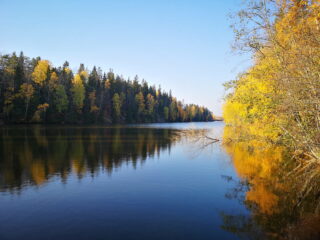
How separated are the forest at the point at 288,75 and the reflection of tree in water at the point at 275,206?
62.9 inches

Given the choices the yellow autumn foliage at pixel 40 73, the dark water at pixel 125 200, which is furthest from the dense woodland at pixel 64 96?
the dark water at pixel 125 200

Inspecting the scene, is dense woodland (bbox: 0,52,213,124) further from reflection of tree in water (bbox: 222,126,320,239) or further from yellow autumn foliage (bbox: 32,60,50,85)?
reflection of tree in water (bbox: 222,126,320,239)

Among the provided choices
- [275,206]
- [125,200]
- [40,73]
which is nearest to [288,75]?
[275,206]

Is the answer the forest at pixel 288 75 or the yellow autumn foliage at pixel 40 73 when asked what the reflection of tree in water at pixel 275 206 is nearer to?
the forest at pixel 288 75

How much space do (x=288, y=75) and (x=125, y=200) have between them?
9022 mm

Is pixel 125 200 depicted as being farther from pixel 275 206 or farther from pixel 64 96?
pixel 64 96

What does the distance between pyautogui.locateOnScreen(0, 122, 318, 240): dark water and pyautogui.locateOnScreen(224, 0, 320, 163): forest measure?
11.5 feet

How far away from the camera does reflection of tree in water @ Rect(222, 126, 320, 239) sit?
865 cm

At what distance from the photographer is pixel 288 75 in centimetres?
976

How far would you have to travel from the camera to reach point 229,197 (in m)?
12.5

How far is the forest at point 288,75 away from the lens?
9.35m

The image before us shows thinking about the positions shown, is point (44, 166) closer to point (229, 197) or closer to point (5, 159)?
point (5, 159)

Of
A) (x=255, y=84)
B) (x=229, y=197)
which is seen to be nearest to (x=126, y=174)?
(x=229, y=197)

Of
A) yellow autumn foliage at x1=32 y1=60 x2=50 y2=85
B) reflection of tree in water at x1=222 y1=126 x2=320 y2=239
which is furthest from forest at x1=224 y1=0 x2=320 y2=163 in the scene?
yellow autumn foliage at x1=32 y1=60 x2=50 y2=85
